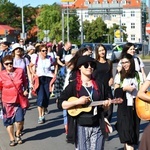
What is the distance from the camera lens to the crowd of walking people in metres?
5.31

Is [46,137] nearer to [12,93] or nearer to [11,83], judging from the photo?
[12,93]

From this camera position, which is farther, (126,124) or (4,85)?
(4,85)

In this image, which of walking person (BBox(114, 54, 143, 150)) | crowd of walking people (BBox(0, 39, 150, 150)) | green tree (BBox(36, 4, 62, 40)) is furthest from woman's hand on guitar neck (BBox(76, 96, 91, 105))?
green tree (BBox(36, 4, 62, 40))

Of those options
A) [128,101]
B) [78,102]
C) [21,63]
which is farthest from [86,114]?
[21,63]

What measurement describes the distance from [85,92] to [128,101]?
7.02ft

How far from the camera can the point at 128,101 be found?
7.39 metres

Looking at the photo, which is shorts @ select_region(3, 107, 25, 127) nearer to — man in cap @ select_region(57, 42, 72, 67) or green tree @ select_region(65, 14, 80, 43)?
man in cap @ select_region(57, 42, 72, 67)

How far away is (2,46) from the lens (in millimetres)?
13555

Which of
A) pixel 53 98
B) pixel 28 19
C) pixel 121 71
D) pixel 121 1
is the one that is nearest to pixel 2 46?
pixel 53 98

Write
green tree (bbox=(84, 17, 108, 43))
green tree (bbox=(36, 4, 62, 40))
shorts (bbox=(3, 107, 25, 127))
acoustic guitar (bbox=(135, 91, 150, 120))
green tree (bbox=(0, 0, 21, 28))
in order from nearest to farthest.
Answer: acoustic guitar (bbox=(135, 91, 150, 120))
shorts (bbox=(3, 107, 25, 127))
green tree (bbox=(36, 4, 62, 40))
green tree (bbox=(84, 17, 108, 43))
green tree (bbox=(0, 0, 21, 28))

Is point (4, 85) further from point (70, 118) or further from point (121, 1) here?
point (121, 1)

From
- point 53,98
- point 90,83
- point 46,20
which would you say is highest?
point 46,20

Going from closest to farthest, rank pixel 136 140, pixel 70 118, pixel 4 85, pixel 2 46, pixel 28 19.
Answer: pixel 70 118
pixel 136 140
pixel 4 85
pixel 2 46
pixel 28 19

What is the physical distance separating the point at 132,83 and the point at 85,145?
2.17 meters
